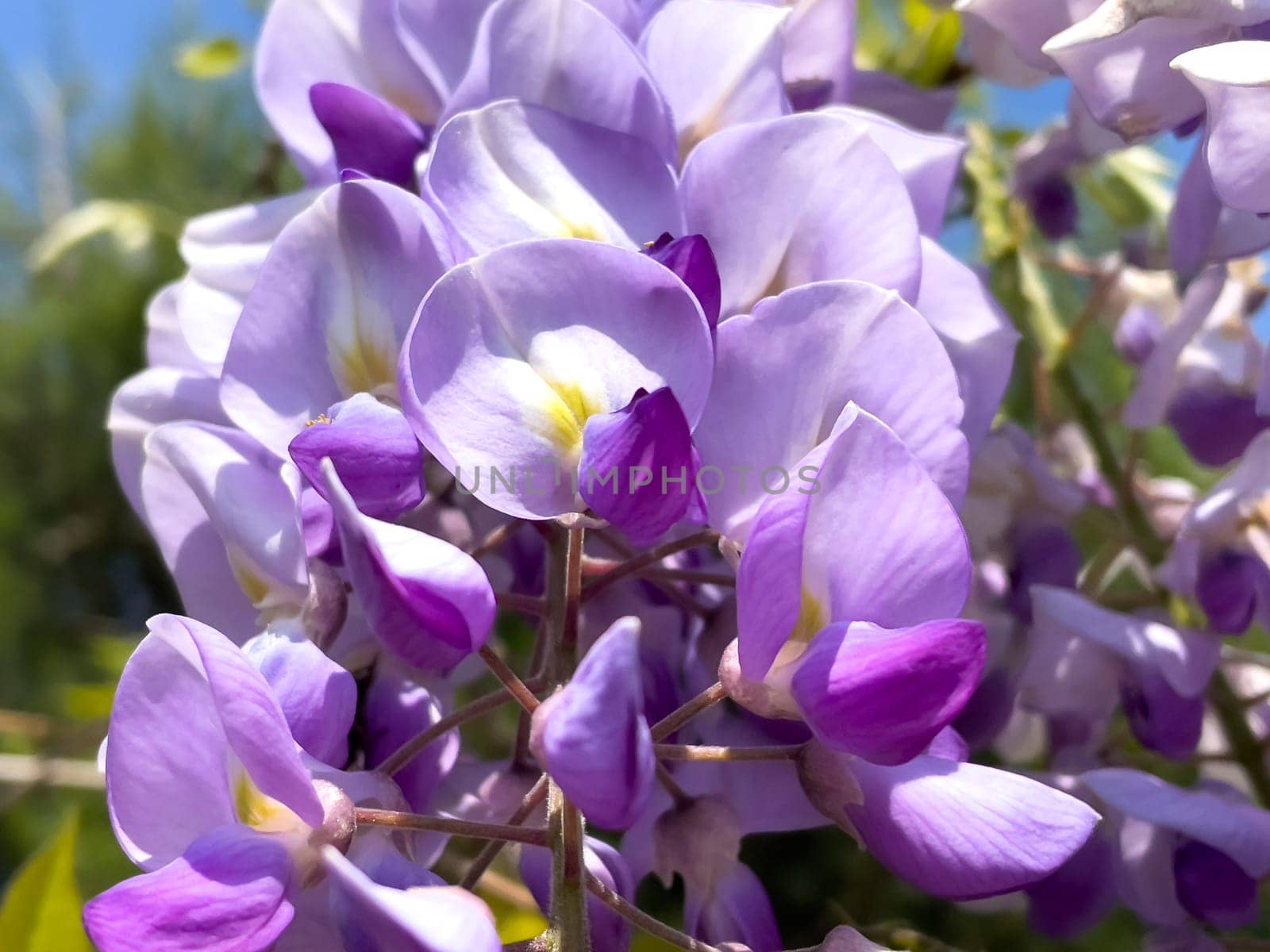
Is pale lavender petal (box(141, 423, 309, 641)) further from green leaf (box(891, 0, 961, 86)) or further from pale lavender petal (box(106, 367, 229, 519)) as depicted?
green leaf (box(891, 0, 961, 86))

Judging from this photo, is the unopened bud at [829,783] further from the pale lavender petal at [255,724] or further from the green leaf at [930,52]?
the green leaf at [930,52]

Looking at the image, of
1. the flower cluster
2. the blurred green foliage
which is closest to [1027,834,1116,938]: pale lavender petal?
the flower cluster

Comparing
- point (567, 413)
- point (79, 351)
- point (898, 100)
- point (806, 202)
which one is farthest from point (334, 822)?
point (79, 351)

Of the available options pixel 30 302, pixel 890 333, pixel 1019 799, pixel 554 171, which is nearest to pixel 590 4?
pixel 554 171

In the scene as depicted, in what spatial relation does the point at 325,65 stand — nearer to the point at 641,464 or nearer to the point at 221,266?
the point at 221,266

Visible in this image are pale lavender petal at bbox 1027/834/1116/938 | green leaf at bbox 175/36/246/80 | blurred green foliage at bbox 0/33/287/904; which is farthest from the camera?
blurred green foliage at bbox 0/33/287/904

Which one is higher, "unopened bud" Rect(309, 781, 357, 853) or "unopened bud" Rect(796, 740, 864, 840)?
"unopened bud" Rect(309, 781, 357, 853)

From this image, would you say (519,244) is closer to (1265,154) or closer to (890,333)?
(890,333)
